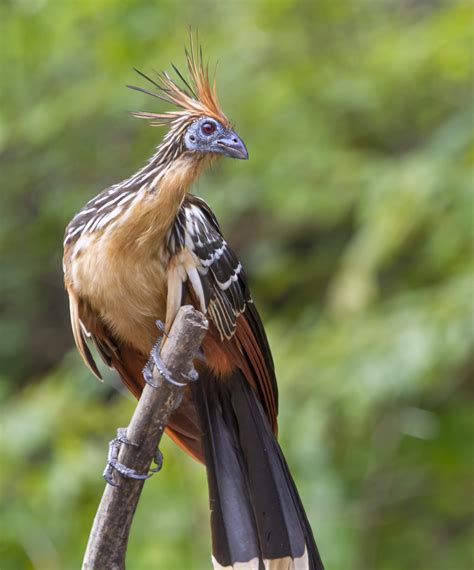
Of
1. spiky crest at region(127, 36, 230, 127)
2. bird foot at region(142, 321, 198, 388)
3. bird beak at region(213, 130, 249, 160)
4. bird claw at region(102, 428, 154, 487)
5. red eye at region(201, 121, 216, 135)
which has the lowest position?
bird claw at region(102, 428, 154, 487)

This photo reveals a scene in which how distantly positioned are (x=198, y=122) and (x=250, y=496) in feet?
3.52

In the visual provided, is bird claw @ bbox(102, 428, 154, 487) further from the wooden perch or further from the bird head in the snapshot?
the bird head

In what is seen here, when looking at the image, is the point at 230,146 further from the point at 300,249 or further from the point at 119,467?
the point at 300,249

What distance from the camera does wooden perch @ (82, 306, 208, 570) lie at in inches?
91.3

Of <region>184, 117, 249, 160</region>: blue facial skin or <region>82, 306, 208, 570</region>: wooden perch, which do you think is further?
<region>184, 117, 249, 160</region>: blue facial skin

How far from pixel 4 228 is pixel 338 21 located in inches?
89.5

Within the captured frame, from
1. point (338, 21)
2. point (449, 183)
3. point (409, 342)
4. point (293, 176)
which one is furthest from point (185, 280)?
point (338, 21)

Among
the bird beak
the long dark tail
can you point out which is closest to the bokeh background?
the long dark tail

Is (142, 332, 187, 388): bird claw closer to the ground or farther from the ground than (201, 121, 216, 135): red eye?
closer to the ground

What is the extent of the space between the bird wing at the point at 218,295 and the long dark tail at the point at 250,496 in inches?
2.6

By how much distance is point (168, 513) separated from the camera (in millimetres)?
3895

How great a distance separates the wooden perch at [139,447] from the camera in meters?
2.32

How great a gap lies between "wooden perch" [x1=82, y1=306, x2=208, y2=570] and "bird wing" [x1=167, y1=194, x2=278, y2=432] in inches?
9.1

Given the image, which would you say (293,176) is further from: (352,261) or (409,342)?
(409,342)
